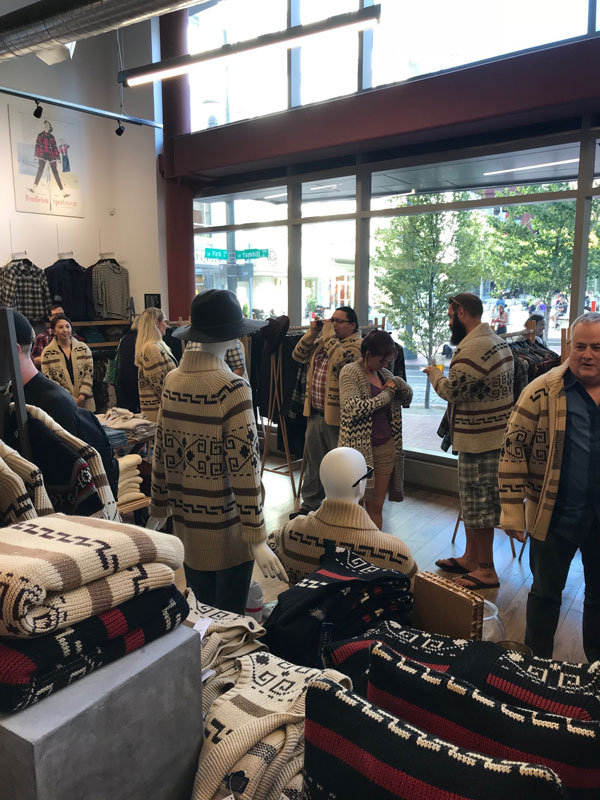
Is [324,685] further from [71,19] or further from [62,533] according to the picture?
[71,19]

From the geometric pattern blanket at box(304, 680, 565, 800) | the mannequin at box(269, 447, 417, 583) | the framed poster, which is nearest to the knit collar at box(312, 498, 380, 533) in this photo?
the mannequin at box(269, 447, 417, 583)

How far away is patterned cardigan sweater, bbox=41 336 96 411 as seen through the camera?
555cm

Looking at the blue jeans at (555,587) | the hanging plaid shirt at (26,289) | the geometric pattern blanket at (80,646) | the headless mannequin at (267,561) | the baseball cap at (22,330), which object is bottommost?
the blue jeans at (555,587)

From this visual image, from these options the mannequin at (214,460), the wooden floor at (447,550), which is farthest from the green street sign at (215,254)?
the mannequin at (214,460)

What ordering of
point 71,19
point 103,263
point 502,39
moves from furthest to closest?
point 103,263 < point 502,39 < point 71,19

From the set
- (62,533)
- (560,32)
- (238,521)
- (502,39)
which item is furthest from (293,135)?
(62,533)

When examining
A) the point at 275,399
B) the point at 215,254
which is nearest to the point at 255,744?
the point at 275,399

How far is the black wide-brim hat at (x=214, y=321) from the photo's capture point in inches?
88.0

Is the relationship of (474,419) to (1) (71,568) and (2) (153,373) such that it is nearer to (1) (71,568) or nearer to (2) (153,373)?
(2) (153,373)

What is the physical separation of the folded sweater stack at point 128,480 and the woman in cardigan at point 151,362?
2.99ft

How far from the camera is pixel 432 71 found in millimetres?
5273

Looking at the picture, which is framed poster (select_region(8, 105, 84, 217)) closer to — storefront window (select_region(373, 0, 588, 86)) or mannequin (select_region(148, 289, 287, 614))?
storefront window (select_region(373, 0, 588, 86))

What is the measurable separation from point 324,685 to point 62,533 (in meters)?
0.47

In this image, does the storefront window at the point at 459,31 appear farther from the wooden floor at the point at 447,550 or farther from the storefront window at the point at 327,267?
the wooden floor at the point at 447,550
